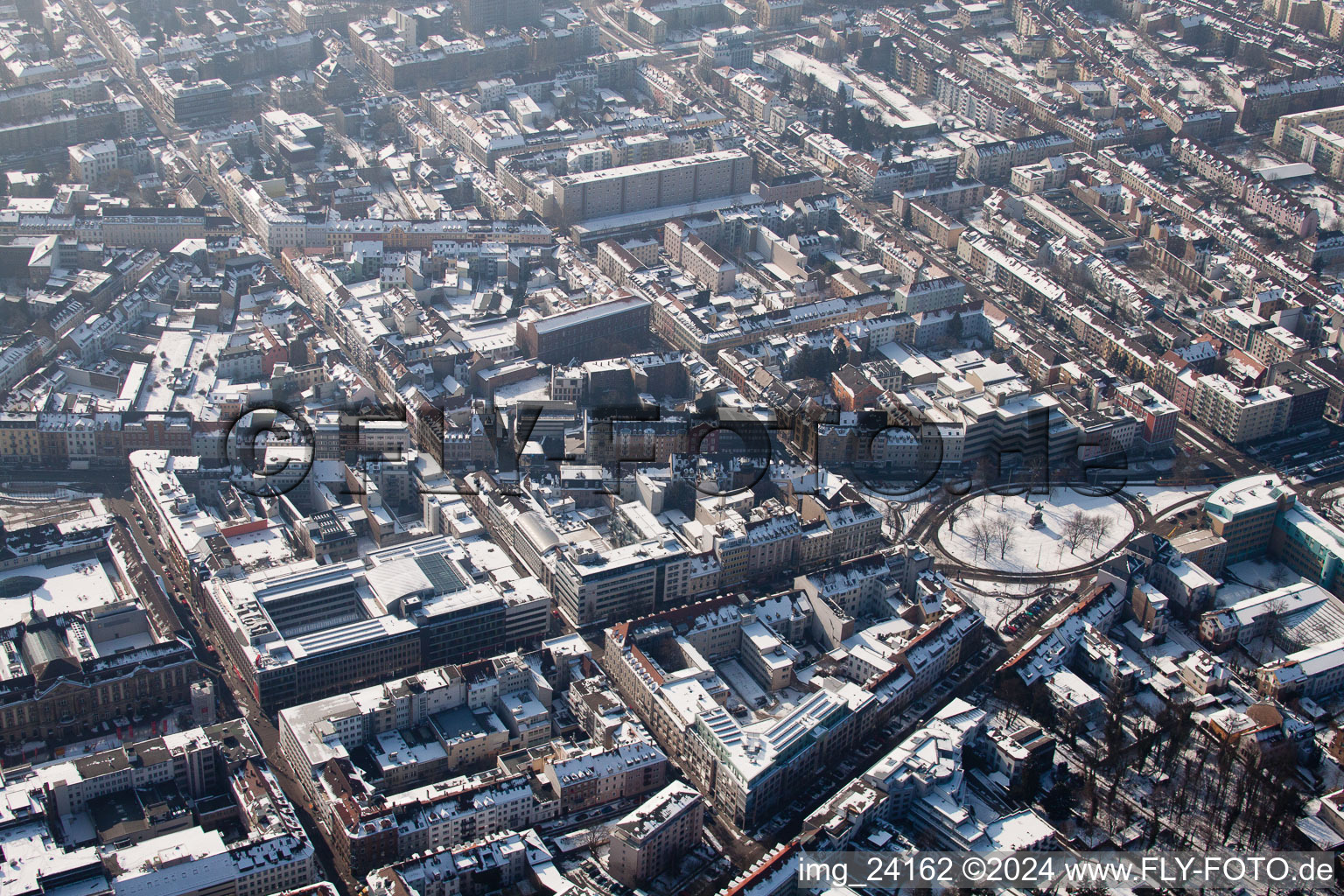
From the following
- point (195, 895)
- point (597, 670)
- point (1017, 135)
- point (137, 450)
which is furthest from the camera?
point (1017, 135)

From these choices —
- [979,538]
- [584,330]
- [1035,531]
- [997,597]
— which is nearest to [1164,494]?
[1035,531]

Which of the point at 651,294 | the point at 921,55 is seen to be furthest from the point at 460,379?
the point at 921,55

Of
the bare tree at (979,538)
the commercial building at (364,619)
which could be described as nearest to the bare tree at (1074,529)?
the bare tree at (979,538)

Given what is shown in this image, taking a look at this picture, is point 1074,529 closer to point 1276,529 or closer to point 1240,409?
point 1276,529

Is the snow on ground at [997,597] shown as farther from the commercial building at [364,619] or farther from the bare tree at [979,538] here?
the commercial building at [364,619]

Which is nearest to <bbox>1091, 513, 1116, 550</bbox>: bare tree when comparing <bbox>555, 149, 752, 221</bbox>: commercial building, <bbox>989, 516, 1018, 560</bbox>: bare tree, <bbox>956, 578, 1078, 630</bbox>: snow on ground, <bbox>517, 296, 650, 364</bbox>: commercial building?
<bbox>956, 578, 1078, 630</bbox>: snow on ground

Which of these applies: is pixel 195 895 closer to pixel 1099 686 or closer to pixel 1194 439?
pixel 1099 686
